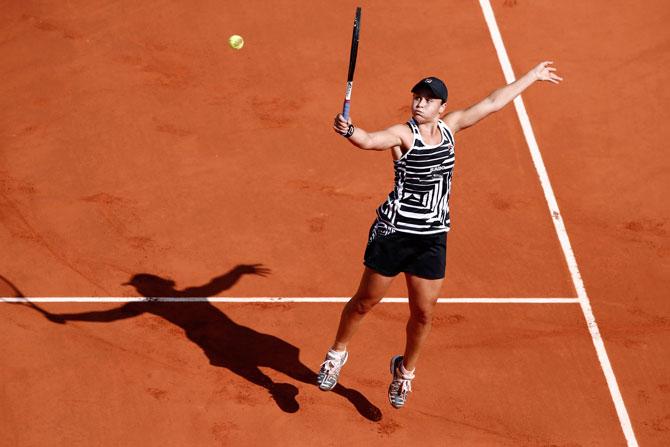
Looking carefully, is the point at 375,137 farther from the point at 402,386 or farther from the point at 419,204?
the point at 402,386

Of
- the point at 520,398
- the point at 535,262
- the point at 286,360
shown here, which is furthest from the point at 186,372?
the point at 535,262

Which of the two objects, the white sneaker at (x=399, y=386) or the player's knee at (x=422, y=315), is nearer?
the player's knee at (x=422, y=315)

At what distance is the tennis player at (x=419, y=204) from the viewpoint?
8.72m

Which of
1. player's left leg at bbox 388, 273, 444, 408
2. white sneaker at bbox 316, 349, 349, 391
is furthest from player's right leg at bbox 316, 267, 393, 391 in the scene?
player's left leg at bbox 388, 273, 444, 408

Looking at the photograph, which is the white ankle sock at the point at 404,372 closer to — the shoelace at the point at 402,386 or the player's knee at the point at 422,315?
the shoelace at the point at 402,386

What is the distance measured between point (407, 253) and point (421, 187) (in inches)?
22.2

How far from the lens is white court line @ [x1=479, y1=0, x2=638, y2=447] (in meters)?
10.4

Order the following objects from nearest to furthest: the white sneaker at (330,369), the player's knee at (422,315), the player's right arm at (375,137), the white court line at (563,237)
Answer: the player's right arm at (375,137)
the player's knee at (422,315)
the white sneaker at (330,369)
the white court line at (563,237)

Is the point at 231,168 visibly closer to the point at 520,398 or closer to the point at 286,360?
the point at 286,360

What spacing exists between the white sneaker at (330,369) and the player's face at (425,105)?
2.38 m

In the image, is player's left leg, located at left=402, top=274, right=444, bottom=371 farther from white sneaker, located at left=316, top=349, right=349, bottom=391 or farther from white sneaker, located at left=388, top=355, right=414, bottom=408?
white sneaker, located at left=316, top=349, right=349, bottom=391

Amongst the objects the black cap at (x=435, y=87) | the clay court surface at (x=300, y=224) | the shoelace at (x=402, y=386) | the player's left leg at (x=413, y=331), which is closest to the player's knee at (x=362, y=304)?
the player's left leg at (x=413, y=331)

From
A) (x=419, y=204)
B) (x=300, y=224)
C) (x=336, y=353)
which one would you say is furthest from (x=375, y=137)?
(x=300, y=224)

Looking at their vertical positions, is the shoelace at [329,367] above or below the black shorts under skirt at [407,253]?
below
